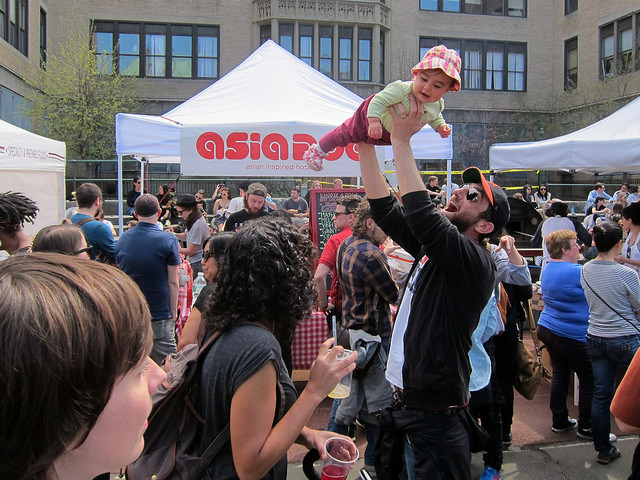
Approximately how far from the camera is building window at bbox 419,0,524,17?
27305 millimetres

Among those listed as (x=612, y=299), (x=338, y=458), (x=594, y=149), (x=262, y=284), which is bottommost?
(x=338, y=458)

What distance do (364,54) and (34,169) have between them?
2155 cm

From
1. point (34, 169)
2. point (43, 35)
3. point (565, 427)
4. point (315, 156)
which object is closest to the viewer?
point (315, 156)

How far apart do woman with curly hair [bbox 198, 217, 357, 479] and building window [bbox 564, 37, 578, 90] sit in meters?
30.0

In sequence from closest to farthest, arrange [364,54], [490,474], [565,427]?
1. [490,474]
2. [565,427]
3. [364,54]

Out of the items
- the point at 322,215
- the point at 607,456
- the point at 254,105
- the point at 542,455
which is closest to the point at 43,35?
the point at 254,105

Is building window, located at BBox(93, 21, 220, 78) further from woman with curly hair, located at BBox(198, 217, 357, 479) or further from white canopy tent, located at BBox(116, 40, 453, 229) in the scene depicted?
woman with curly hair, located at BBox(198, 217, 357, 479)

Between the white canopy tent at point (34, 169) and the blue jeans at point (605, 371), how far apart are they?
22.9ft

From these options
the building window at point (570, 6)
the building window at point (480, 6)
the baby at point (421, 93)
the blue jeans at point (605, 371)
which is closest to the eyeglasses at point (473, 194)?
the baby at point (421, 93)

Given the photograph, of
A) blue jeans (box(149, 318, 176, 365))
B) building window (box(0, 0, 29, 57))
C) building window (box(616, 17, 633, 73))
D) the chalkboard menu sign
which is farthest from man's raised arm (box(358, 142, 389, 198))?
building window (box(616, 17, 633, 73))

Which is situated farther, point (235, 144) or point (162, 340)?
point (235, 144)

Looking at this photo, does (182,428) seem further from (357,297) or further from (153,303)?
(153,303)

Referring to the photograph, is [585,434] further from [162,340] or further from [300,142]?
[300,142]

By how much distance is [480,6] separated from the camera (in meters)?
27.9
